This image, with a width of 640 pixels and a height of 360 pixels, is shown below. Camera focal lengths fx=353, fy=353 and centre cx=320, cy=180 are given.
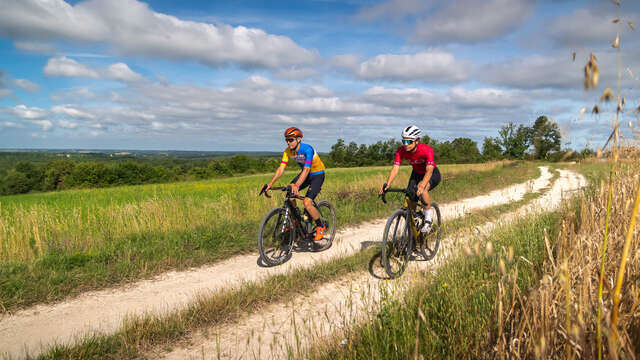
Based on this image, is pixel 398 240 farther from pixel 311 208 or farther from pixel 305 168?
pixel 305 168

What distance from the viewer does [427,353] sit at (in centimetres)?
278

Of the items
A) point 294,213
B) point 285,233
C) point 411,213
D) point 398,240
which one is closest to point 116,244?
point 285,233

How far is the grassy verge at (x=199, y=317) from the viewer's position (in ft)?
12.2

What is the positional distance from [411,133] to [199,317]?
15.1ft

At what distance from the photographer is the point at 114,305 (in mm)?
5027

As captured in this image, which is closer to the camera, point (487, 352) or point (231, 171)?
point (487, 352)

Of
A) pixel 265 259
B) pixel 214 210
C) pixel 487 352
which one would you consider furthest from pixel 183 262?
pixel 487 352

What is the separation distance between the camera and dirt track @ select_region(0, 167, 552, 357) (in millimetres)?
4113

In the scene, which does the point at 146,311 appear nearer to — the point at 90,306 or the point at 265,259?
the point at 90,306

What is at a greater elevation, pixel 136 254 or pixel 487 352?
pixel 487 352

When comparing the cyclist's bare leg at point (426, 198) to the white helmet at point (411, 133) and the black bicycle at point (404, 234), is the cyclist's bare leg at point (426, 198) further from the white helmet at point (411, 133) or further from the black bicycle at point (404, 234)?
the white helmet at point (411, 133)

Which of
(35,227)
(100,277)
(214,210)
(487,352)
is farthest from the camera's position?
(214,210)

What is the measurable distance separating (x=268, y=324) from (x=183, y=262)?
3181mm

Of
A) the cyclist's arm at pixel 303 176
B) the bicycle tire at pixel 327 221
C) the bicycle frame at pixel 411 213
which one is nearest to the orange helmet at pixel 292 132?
the cyclist's arm at pixel 303 176
